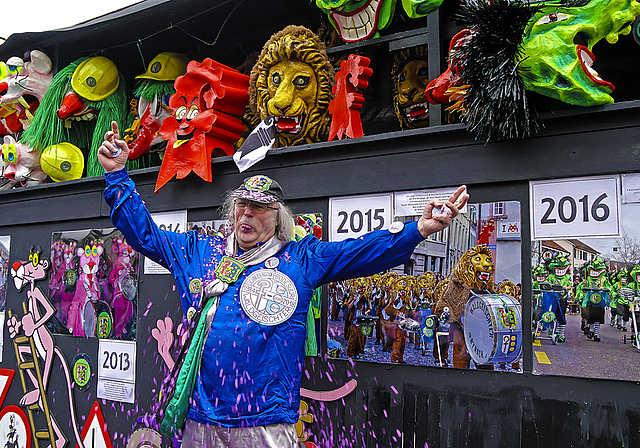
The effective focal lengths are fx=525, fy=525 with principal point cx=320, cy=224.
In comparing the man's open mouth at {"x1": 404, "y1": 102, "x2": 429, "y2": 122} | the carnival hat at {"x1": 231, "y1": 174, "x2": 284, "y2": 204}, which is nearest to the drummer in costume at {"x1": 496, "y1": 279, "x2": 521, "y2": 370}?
the carnival hat at {"x1": 231, "y1": 174, "x2": 284, "y2": 204}

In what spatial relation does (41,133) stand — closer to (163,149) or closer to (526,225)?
(163,149)

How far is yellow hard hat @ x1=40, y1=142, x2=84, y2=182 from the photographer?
14.2ft

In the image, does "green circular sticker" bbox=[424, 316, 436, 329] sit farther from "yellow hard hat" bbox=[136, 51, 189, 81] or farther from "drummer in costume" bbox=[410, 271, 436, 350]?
"yellow hard hat" bbox=[136, 51, 189, 81]

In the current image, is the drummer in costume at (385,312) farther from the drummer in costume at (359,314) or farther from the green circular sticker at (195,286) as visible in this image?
the green circular sticker at (195,286)

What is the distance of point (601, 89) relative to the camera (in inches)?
90.0

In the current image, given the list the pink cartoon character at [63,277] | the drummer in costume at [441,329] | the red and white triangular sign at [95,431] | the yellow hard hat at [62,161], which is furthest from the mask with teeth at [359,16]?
the red and white triangular sign at [95,431]

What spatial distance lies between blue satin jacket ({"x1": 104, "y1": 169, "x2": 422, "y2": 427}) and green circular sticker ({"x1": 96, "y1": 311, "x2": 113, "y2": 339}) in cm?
170

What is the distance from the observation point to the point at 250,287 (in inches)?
88.7

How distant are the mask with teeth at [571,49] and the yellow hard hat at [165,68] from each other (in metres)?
2.71

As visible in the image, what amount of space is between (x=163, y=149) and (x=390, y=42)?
1991mm

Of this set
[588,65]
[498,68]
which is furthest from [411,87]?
[588,65]

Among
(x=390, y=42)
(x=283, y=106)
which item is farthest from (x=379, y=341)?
(x=390, y=42)

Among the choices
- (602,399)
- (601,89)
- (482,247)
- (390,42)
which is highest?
(390,42)

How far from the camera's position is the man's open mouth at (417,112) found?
10.8 feet
